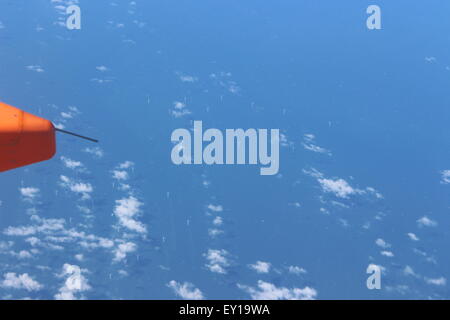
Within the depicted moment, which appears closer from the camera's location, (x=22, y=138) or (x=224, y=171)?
(x=22, y=138)

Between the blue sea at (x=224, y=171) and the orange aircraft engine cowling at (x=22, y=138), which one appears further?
the blue sea at (x=224, y=171)

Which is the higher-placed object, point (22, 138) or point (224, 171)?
point (224, 171)

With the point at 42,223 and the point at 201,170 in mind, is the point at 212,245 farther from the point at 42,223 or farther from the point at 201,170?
the point at 42,223

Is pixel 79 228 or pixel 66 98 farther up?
pixel 66 98

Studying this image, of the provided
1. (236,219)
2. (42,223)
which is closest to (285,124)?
(236,219)

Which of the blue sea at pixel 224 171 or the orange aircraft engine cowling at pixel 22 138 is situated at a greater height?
the blue sea at pixel 224 171
